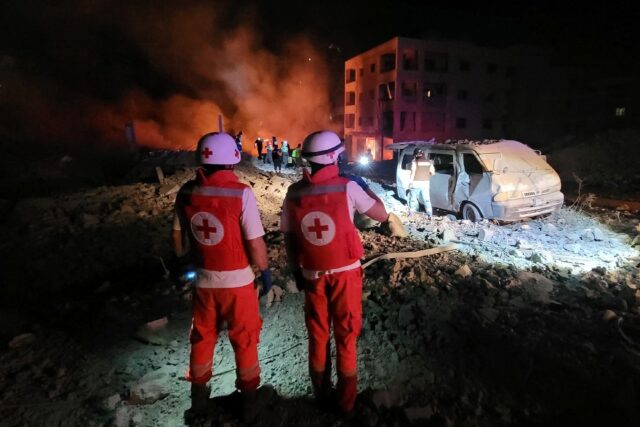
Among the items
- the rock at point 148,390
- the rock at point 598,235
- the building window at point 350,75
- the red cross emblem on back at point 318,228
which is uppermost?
the building window at point 350,75

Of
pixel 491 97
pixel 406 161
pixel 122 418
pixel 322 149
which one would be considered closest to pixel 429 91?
pixel 491 97

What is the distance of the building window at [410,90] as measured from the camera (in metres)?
29.6

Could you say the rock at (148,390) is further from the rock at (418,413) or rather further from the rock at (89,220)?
the rock at (89,220)

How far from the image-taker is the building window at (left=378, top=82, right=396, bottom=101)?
2991cm

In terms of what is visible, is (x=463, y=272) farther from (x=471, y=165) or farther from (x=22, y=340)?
(x=22, y=340)

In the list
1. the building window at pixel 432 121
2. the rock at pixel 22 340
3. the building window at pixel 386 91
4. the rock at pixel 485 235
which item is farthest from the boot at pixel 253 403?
the building window at pixel 432 121

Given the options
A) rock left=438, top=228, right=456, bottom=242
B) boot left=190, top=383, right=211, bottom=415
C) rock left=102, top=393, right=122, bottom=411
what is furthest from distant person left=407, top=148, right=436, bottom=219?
rock left=102, top=393, right=122, bottom=411

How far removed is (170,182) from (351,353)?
8742 millimetres

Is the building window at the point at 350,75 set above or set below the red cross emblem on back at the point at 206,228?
above

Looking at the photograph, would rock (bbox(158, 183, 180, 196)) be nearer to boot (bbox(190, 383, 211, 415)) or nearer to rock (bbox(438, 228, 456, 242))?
rock (bbox(438, 228, 456, 242))

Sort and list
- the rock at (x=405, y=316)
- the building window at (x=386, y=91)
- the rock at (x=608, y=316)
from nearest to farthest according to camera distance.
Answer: the rock at (x=608, y=316) < the rock at (x=405, y=316) < the building window at (x=386, y=91)

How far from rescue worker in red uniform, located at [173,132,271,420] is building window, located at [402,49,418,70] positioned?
29033mm

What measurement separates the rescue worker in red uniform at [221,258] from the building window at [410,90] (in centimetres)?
2884

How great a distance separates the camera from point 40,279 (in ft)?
19.9
